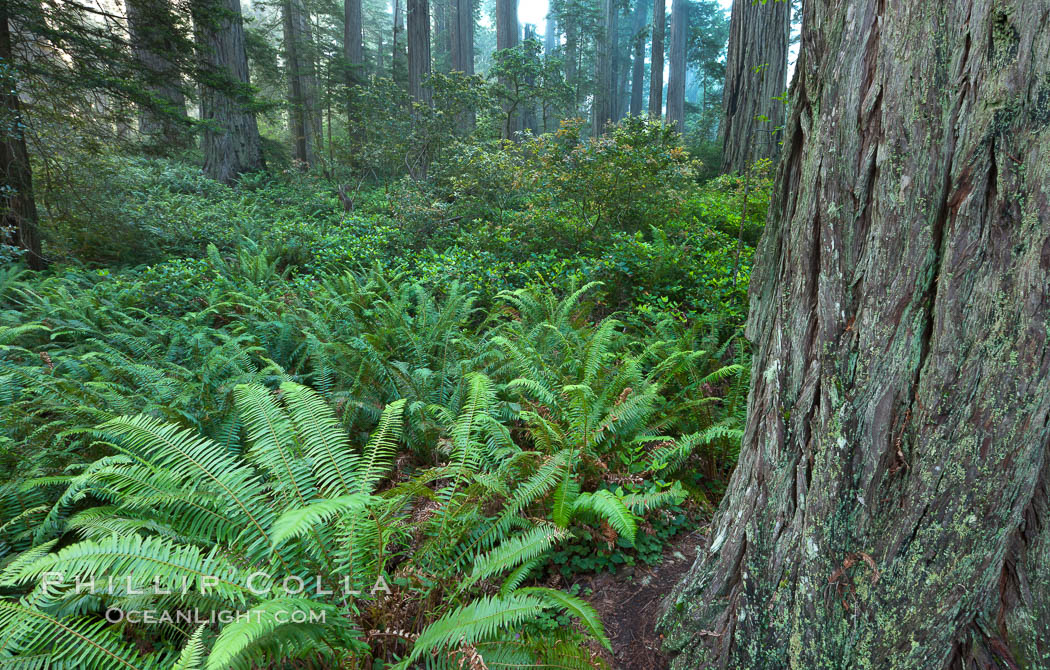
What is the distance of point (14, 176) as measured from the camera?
6062mm

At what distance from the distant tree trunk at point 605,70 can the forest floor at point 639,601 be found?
83.5 feet

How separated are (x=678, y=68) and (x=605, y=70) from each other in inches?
166

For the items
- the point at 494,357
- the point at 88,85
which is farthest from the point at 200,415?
the point at 88,85

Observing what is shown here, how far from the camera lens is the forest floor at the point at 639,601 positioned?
199cm

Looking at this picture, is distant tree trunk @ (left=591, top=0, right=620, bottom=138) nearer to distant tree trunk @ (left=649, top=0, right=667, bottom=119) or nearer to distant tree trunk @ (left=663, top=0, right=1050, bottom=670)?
distant tree trunk @ (left=649, top=0, right=667, bottom=119)

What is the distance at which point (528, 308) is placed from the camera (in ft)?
16.2

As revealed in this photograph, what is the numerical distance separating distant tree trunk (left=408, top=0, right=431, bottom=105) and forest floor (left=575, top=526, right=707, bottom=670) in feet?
45.5

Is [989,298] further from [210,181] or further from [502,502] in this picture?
[210,181]

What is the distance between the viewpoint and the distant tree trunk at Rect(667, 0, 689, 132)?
851 inches

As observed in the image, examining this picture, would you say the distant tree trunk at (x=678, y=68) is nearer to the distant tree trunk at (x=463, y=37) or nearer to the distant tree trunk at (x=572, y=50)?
the distant tree trunk at (x=572, y=50)

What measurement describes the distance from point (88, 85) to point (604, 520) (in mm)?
7322

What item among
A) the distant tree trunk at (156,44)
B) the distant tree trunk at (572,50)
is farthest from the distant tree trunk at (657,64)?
the distant tree trunk at (156,44)

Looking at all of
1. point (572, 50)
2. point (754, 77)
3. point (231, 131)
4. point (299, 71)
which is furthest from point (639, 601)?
point (572, 50)

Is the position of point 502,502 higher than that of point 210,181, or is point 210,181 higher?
point 210,181
